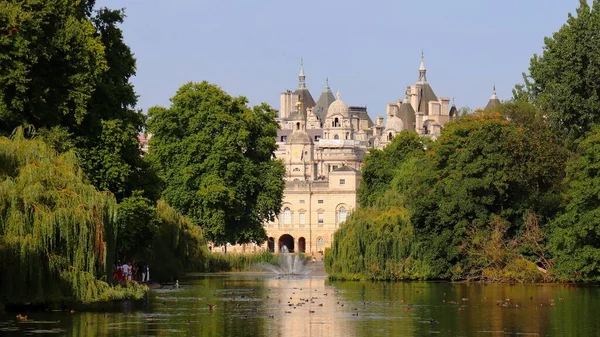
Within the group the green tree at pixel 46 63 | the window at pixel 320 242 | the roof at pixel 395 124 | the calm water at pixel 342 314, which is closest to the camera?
the calm water at pixel 342 314

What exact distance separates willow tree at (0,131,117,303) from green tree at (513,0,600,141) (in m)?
28.8

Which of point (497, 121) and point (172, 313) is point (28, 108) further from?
point (497, 121)

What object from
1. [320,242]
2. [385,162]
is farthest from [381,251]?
[320,242]

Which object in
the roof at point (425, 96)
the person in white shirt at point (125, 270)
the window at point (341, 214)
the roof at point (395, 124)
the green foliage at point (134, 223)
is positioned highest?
the roof at point (425, 96)

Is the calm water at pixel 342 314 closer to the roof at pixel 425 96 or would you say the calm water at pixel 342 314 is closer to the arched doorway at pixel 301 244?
the arched doorway at pixel 301 244

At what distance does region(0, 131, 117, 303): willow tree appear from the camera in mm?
30047

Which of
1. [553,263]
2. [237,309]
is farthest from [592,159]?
[237,309]

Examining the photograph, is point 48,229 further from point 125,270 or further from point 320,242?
point 320,242

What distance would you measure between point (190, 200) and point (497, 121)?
18.1 metres

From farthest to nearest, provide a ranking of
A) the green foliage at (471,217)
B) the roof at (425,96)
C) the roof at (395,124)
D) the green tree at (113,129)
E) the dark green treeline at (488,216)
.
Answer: the roof at (425,96) → the roof at (395,124) → the green foliage at (471,217) → the dark green treeline at (488,216) → the green tree at (113,129)

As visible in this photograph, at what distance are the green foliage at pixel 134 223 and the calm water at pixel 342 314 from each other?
1699 mm

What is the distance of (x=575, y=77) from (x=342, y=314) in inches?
1106

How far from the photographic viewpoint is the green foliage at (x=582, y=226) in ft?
149

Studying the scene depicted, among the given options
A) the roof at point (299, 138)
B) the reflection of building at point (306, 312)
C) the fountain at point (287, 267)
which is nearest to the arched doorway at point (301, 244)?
the roof at point (299, 138)
